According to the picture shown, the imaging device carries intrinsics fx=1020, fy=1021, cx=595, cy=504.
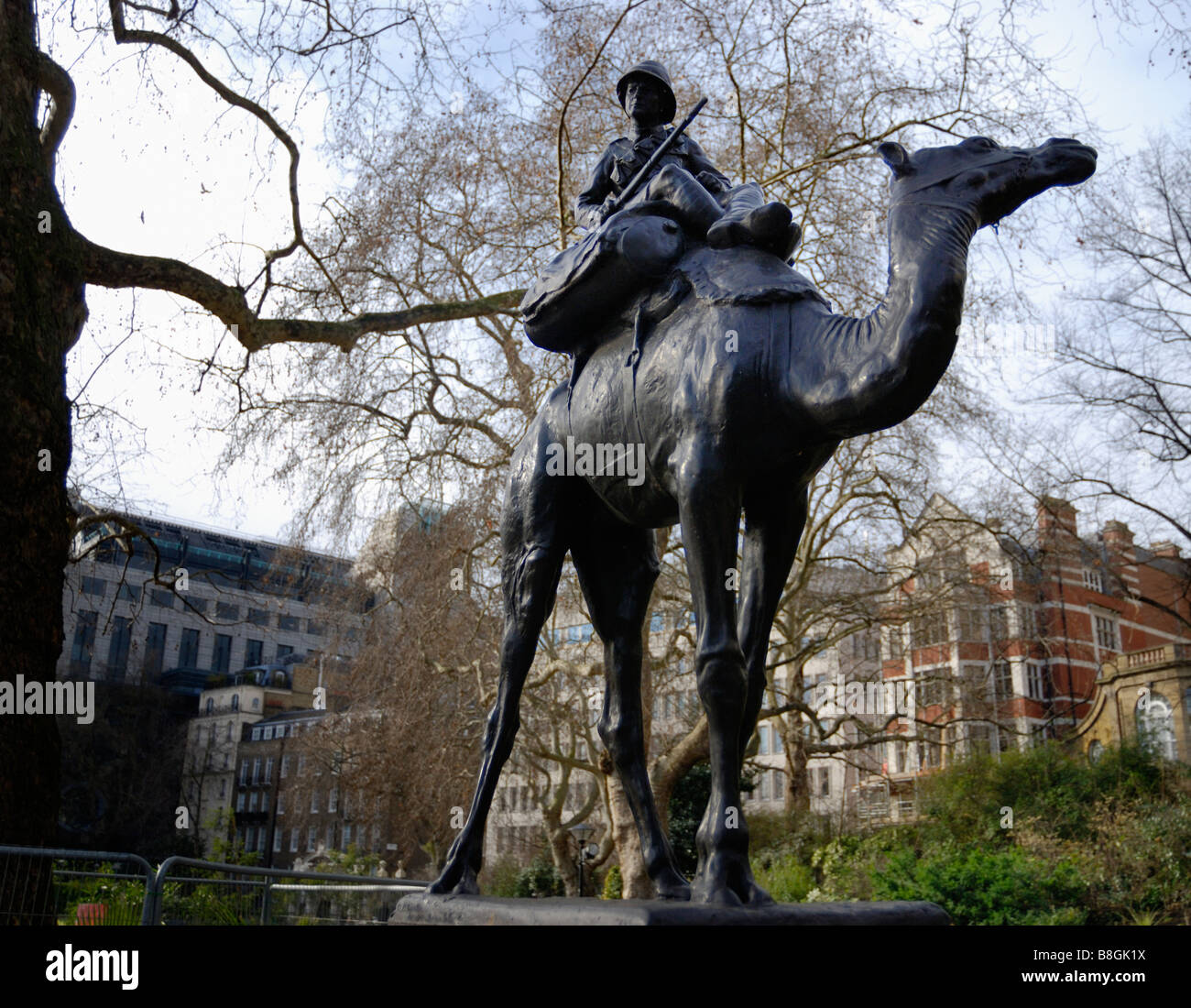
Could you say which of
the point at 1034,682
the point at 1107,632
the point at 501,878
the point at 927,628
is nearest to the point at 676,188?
the point at 927,628

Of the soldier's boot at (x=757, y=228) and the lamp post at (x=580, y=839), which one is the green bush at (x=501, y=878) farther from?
the soldier's boot at (x=757, y=228)

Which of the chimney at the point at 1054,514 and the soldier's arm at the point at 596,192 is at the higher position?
the chimney at the point at 1054,514

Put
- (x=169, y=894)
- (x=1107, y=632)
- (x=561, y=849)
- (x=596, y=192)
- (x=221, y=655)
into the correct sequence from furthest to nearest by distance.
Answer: (x=221, y=655)
(x=1107, y=632)
(x=561, y=849)
(x=169, y=894)
(x=596, y=192)

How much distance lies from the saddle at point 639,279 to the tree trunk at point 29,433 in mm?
5998

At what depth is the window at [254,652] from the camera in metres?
67.7

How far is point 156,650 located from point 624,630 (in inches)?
2251

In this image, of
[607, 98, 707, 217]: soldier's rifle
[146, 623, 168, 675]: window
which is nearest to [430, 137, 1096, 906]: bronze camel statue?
[607, 98, 707, 217]: soldier's rifle

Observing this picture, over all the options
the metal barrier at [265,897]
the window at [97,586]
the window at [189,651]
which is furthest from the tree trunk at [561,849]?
the window at [189,651]

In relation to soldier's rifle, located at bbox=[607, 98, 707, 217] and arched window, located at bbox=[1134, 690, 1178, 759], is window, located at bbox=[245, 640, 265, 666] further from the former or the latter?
soldier's rifle, located at bbox=[607, 98, 707, 217]

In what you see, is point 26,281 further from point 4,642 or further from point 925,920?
point 925,920

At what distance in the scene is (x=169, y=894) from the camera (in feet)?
33.8

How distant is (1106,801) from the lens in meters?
20.2

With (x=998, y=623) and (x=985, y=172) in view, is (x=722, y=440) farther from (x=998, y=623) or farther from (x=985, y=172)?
(x=998, y=623)

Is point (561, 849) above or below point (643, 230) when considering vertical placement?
below
